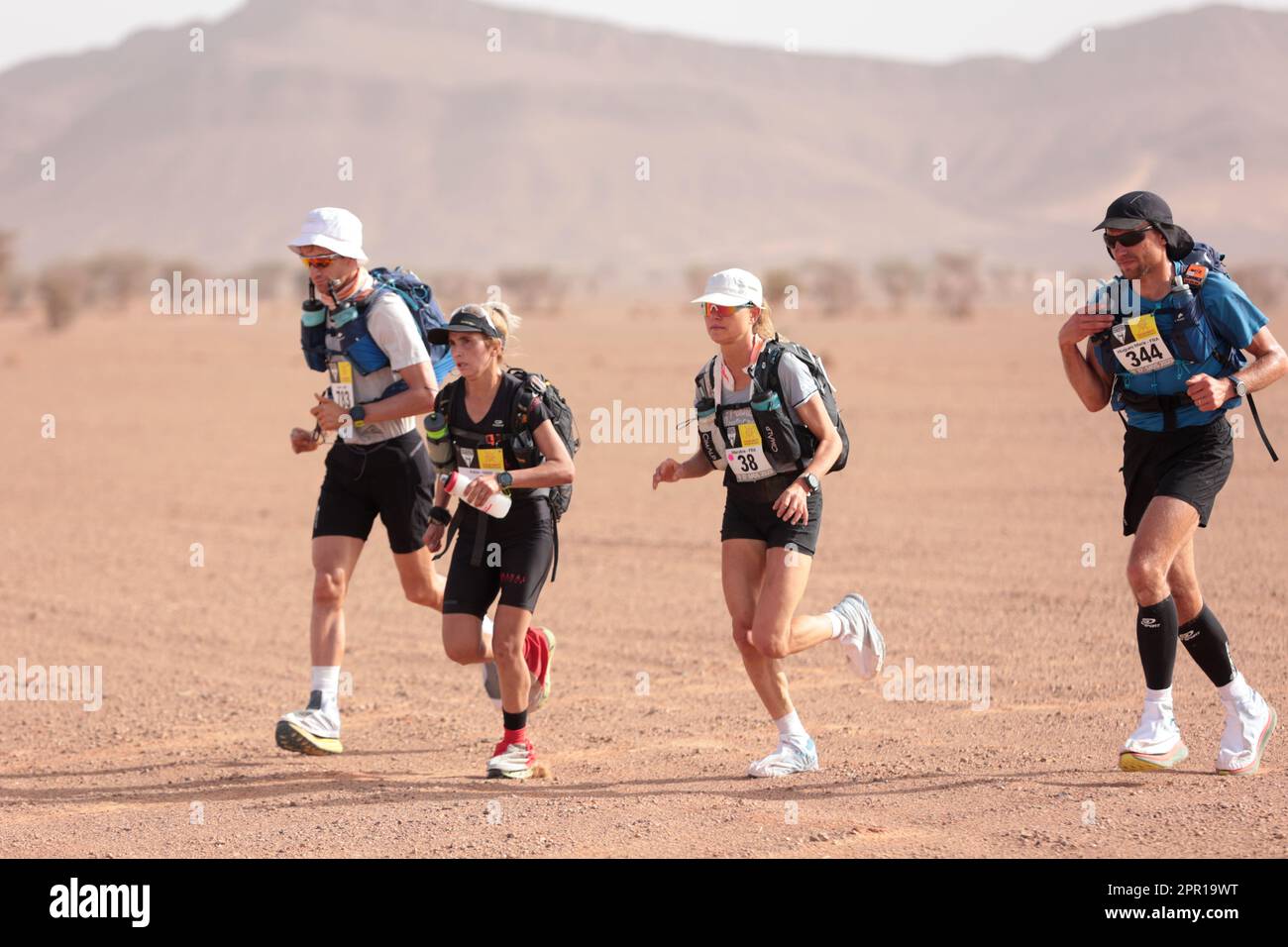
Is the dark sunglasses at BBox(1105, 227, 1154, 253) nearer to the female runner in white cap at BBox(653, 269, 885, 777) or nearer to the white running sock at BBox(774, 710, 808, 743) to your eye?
the female runner in white cap at BBox(653, 269, 885, 777)

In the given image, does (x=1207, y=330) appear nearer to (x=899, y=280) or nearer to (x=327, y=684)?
(x=327, y=684)

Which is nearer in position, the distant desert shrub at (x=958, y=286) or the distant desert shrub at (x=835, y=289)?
the distant desert shrub at (x=958, y=286)

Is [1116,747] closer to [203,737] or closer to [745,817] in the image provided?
[745,817]

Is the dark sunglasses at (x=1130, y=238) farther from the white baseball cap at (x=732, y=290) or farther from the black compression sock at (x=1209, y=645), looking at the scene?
the black compression sock at (x=1209, y=645)

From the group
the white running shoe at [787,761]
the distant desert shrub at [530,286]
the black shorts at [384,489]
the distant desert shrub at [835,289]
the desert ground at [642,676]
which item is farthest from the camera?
the distant desert shrub at [530,286]

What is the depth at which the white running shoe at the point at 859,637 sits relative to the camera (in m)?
7.52

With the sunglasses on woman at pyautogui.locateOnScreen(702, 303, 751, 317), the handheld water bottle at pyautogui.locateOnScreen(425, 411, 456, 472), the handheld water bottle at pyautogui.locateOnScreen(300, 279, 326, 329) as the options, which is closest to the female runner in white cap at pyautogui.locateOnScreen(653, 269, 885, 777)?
the sunglasses on woman at pyautogui.locateOnScreen(702, 303, 751, 317)

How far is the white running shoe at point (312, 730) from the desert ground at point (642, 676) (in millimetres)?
111

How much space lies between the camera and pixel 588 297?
99.5 metres

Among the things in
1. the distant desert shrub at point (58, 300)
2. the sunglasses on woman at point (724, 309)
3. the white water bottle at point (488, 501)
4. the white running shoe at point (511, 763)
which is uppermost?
the distant desert shrub at point (58, 300)

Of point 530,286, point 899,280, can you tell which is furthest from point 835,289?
point 530,286

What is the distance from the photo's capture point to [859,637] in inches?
296

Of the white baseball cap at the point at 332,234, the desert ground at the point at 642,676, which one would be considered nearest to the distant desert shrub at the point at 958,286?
the desert ground at the point at 642,676

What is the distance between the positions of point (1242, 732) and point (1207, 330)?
5.90ft
